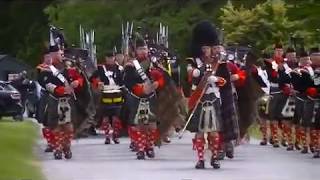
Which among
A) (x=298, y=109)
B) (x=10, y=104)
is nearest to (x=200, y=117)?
(x=298, y=109)

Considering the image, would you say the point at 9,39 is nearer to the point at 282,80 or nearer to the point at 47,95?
the point at 47,95

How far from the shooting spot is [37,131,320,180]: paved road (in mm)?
13031

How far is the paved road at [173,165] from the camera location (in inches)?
513

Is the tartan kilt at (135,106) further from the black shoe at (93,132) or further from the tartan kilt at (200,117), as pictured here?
the black shoe at (93,132)

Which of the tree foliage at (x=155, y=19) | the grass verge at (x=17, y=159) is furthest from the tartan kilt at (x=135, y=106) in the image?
the tree foliage at (x=155, y=19)

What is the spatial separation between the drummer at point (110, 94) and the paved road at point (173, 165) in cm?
90

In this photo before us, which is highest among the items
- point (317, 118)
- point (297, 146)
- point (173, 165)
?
point (317, 118)

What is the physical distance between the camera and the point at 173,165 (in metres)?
14.9

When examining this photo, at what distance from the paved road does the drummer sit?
90cm

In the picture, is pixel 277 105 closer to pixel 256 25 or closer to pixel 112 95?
pixel 112 95

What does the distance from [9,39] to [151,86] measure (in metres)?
4.01

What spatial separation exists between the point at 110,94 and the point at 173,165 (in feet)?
18.6

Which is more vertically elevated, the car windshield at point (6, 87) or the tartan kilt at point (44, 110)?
the car windshield at point (6, 87)

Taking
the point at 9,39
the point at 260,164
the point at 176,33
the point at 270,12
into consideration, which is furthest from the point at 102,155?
the point at 176,33
